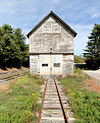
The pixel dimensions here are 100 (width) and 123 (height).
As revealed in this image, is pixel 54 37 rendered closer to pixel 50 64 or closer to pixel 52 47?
pixel 52 47

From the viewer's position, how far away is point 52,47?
479 inches

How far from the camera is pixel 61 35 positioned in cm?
1209

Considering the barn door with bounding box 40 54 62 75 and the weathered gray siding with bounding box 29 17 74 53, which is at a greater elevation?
the weathered gray siding with bounding box 29 17 74 53

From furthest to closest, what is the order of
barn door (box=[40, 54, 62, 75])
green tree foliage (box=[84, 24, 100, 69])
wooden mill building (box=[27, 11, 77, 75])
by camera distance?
green tree foliage (box=[84, 24, 100, 69]) < barn door (box=[40, 54, 62, 75]) < wooden mill building (box=[27, 11, 77, 75])

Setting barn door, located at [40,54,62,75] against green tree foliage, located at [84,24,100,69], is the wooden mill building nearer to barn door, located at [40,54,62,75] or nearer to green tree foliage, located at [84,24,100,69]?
barn door, located at [40,54,62,75]

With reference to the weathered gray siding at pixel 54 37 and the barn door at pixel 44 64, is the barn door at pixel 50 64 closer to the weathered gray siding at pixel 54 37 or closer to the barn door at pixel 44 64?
the barn door at pixel 44 64

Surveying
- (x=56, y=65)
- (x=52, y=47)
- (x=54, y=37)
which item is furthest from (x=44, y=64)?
(x=54, y=37)

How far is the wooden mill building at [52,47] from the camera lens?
12086mm

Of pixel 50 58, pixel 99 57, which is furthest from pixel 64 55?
pixel 99 57

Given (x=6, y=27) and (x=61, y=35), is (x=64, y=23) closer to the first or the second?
(x=61, y=35)

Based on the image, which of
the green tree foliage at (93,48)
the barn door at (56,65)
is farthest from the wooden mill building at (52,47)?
the green tree foliage at (93,48)

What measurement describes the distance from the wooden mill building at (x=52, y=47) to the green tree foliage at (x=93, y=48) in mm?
21859

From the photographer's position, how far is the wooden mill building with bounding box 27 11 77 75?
39.7 ft

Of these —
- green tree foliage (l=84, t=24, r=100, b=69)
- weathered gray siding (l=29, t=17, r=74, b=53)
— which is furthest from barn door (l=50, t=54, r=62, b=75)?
green tree foliage (l=84, t=24, r=100, b=69)
